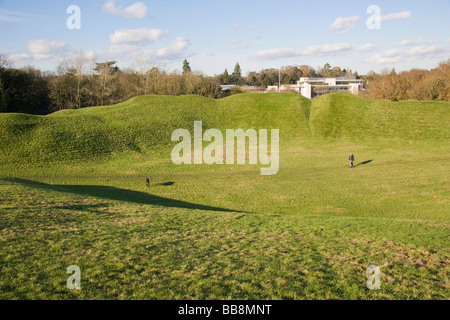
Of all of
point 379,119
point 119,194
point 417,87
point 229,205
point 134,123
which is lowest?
point 229,205

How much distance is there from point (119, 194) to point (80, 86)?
61.9 m

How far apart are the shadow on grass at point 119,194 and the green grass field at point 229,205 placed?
18 centimetres

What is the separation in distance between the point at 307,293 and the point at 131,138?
40.1 meters

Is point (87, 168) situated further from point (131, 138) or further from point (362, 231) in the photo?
point (362, 231)

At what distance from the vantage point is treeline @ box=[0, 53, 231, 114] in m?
70.1

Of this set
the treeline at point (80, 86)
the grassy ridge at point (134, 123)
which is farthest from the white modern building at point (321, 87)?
the grassy ridge at point (134, 123)

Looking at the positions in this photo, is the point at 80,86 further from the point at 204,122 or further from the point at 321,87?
the point at 321,87

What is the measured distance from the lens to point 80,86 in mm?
77812

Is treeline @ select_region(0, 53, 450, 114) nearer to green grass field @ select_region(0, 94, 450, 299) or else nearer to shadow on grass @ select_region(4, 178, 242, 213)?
green grass field @ select_region(0, 94, 450, 299)

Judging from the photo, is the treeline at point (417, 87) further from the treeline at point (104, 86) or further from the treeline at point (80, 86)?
the treeline at point (80, 86)

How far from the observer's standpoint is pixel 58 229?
13219mm

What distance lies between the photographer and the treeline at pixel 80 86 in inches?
2761

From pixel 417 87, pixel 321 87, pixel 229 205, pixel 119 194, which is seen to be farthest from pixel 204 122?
pixel 321 87

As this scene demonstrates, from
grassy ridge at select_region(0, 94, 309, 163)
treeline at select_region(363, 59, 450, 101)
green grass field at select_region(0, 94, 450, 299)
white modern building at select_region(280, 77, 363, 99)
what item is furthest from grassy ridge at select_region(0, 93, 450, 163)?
white modern building at select_region(280, 77, 363, 99)
